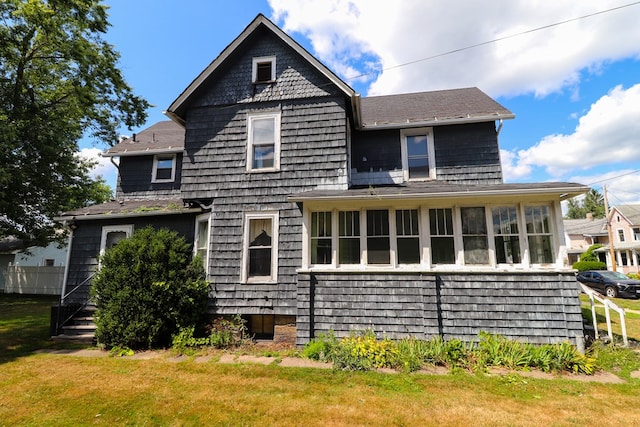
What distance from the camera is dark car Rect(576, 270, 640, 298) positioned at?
16.7 meters

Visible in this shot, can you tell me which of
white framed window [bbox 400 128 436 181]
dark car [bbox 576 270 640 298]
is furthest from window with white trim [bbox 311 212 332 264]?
dark car [bbox 576 270 640 298]

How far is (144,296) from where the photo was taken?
295 inches

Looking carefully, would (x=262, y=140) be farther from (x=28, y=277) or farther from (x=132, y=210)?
(x=28, y=277)

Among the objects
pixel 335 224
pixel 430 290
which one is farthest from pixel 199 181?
pixel 430 290

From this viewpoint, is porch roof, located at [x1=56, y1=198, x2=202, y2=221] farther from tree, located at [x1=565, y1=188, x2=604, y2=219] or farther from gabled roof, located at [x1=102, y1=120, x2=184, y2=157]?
tree, located at [x1=565, y1=188, x2=604, y2=219]

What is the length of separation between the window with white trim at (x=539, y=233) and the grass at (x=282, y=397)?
104 inches

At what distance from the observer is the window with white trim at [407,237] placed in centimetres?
766

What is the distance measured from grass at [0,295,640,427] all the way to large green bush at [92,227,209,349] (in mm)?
917

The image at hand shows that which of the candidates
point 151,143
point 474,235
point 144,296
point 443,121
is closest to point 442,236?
point 474,235

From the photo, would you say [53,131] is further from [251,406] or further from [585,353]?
[585,353]

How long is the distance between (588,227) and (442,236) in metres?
45.1

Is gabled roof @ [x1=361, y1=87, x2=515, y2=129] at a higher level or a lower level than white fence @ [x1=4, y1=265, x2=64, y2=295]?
higher

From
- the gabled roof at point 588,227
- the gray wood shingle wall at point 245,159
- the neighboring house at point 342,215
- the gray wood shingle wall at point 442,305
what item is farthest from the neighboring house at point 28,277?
the gabled roof at point 588,227

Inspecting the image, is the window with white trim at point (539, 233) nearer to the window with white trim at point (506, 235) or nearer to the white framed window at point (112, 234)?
the window with white trim at point (506, 235)
